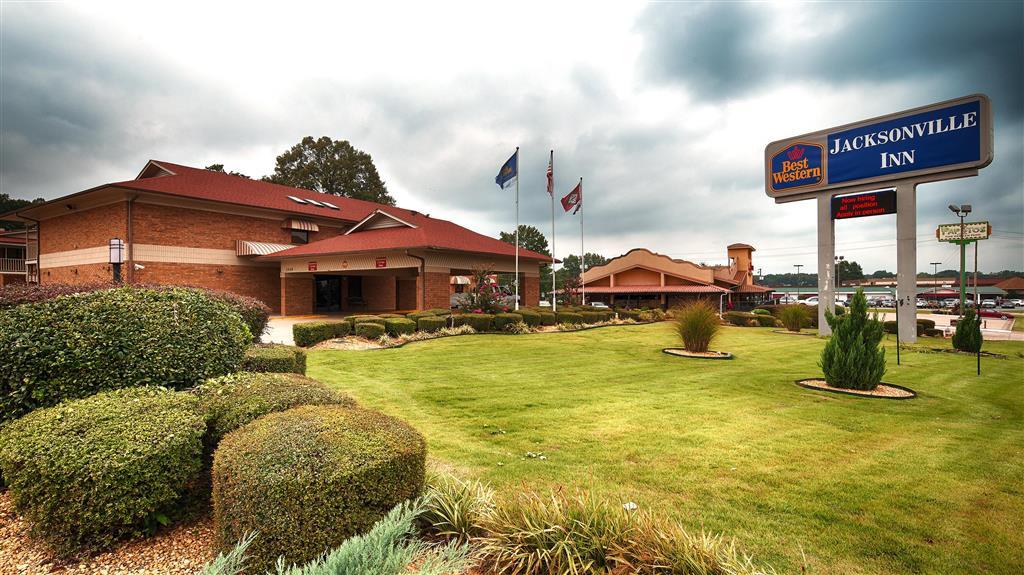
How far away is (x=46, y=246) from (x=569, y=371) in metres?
33.4

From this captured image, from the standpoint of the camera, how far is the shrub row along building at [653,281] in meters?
42.7

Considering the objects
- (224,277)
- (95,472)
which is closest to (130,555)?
(95,472)

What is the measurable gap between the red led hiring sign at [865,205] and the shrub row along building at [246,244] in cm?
1504

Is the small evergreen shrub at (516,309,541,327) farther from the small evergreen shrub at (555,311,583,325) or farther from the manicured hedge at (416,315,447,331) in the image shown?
the manicured hedge at (416,315,447,331)

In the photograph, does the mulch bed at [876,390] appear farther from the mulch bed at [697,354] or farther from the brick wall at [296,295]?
the brick wall at [296,295]

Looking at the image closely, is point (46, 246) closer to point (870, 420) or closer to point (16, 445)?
point (16, 445)

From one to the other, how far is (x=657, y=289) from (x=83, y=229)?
41.3 metres

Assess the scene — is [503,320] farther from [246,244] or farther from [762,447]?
[246,244]

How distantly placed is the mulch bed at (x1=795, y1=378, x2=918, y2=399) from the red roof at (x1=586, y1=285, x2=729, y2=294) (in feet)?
104

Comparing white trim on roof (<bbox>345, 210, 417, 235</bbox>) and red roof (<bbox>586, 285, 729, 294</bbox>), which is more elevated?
white trim on roof (<bbox>345, 210, 417, 235</bbox>)

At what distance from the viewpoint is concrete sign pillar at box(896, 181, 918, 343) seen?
17.1 metres

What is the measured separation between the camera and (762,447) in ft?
17.0

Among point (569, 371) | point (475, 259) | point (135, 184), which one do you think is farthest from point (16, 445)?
point (135, 184)

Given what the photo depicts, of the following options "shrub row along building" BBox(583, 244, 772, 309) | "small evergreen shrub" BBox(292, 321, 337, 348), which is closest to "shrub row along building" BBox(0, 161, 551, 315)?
"small evergreen shrub" BBox(292, 321, 337, 348)
